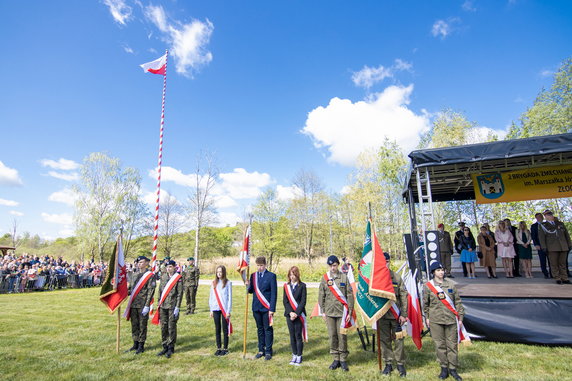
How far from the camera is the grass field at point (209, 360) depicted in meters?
5.23

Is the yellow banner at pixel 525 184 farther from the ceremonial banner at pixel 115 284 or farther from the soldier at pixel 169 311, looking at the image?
the ceremonial banner at pixel 115 284

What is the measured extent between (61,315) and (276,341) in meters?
8.89

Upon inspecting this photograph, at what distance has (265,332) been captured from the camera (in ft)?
20.5

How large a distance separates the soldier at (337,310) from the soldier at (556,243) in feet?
23.1

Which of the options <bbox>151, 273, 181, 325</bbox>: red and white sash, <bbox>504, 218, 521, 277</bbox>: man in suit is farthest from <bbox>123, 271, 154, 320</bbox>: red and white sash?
<bbox>504, 218, 521, 277</bbox>: man in suit

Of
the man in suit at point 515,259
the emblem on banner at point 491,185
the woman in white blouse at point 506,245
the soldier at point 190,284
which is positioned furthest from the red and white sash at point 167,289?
the man in suit at point 515,259

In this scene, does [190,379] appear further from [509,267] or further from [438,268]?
[509,267]

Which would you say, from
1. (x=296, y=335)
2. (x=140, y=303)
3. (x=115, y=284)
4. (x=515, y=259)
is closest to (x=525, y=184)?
(x=515, y=259)

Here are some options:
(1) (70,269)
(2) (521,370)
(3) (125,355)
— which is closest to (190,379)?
(3) (125,355)

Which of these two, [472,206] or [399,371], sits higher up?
[472,206]

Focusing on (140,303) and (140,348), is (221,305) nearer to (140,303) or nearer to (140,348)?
(140,303)

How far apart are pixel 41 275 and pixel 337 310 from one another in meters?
23.7

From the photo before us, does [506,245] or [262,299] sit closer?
[262,299]

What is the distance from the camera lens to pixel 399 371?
519 centimetres
